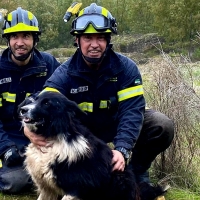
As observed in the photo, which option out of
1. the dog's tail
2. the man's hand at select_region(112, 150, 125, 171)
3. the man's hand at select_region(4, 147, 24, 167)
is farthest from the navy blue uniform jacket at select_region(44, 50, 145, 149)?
the man's hand at select_region(4, 147, 24, 167)

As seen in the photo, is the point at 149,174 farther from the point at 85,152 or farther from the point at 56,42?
the point at 56,42

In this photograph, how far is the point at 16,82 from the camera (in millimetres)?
5195

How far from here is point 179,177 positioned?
505 centimetres

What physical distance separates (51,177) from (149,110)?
1.61 m

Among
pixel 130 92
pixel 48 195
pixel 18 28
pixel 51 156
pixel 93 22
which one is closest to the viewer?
pixel 51 156

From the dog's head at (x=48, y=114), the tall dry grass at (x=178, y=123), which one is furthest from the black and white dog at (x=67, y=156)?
the tall dry grass at (x=178, y=123)

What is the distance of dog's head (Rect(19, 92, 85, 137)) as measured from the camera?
364 cm

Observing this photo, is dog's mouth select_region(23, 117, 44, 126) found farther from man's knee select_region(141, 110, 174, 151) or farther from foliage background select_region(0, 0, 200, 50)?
foliage background select_region(0, 0, 200, 50)

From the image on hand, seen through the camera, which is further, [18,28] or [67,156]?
[18,28]

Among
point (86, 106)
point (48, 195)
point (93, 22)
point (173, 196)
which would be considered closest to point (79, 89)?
point (86, 106)

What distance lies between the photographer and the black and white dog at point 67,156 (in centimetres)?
370

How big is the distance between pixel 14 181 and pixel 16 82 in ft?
3.92

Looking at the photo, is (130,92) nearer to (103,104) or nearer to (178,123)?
(103,104)

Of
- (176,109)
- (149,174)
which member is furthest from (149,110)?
(149,174)
